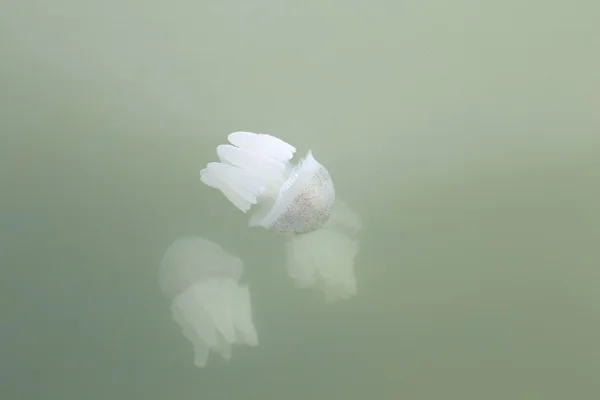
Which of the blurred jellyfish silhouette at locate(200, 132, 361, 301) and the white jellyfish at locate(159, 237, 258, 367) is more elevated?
the blurred jellyfish silhouette at locate(200, 132, 361, 301)

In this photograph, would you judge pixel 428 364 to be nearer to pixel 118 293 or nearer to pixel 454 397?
pixel 454 397

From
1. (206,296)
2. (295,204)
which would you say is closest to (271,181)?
(295,204)

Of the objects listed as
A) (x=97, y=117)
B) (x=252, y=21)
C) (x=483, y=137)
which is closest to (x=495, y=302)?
(x=483, y=137)

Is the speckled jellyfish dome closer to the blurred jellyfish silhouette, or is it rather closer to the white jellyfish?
the blurred jellyfish silhouette

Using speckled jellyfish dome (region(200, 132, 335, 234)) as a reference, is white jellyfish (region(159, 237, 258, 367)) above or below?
below

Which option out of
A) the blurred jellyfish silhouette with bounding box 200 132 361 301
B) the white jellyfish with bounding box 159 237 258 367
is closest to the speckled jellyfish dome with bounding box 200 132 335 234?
the blurred jellyfish silhouette with bounding box 200 132 361 301

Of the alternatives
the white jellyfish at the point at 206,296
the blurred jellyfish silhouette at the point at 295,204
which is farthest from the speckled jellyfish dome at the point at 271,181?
the white jellyfish at the point at 206,296
